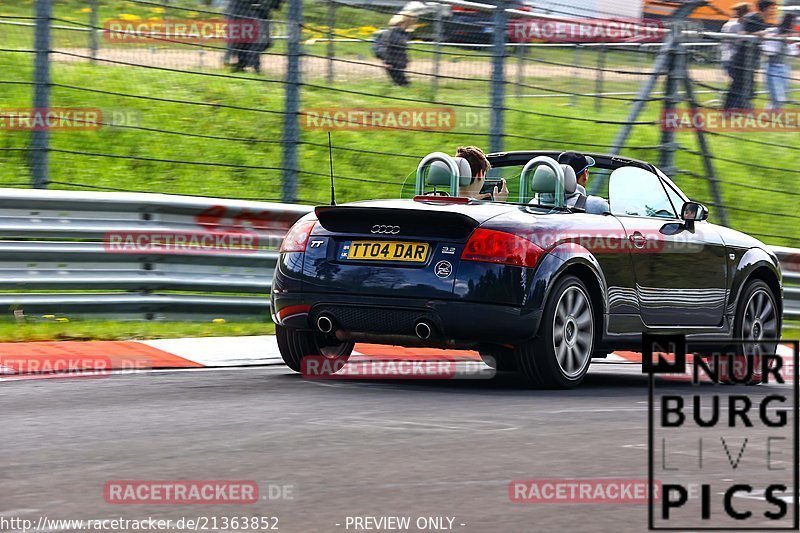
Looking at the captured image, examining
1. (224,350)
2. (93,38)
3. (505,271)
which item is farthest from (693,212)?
(93,38)

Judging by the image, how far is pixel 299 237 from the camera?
347 inches

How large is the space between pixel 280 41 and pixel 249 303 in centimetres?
231

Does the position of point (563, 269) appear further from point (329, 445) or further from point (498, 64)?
point (498, 64)

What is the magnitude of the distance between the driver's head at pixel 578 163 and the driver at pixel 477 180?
0.42 metres

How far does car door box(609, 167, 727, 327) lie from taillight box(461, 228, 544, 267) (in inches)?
47.8

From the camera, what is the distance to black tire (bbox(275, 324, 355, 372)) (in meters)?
9.11

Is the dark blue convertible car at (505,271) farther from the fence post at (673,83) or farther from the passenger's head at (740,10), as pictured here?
the passenger's head at (740,10)

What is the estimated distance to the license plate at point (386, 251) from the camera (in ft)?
27.4

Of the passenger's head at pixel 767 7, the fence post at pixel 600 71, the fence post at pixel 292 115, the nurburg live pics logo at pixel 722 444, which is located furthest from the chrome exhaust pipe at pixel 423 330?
the passenger's head at pixel 767 7

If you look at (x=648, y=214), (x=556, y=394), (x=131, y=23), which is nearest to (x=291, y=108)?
(x=131, y=23)

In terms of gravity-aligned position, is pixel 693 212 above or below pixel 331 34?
below

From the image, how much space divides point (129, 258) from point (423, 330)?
353 centimetres

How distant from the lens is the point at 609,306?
9016 millimetres

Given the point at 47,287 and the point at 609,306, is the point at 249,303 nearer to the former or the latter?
the point at 47,287
